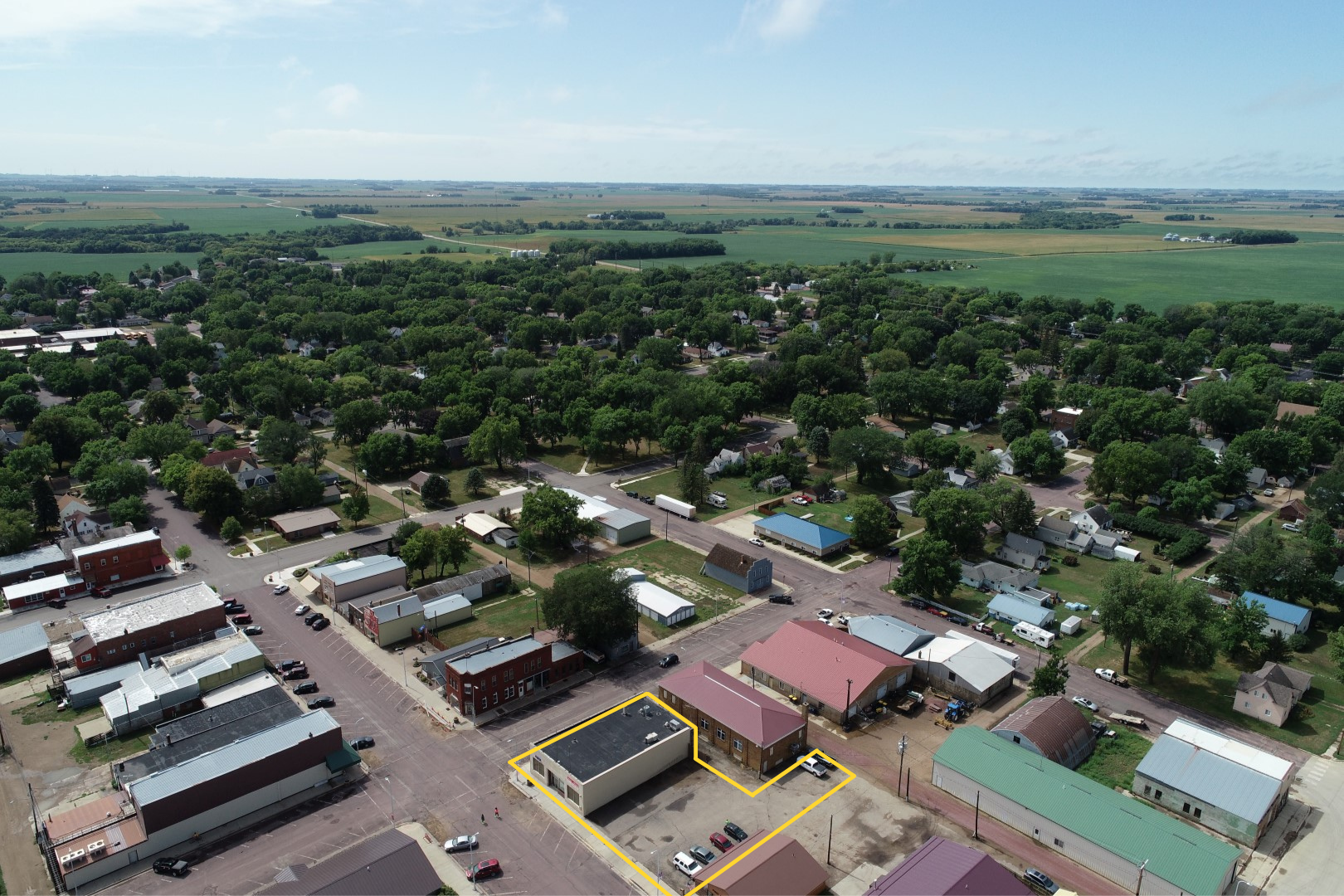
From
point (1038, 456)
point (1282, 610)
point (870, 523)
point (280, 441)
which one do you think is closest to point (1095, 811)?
point (1282, 610)

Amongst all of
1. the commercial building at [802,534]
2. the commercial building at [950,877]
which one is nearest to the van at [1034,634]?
the commercial building at [802,534]

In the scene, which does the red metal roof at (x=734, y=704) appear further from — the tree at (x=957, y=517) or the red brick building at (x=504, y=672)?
→ the tree at (x=957, y=517)

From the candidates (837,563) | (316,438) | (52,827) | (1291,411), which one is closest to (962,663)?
(837,563)

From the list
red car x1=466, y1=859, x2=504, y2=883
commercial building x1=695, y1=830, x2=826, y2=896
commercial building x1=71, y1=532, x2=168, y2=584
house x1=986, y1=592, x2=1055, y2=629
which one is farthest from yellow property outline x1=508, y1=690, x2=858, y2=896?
commercial building x1=71, y1=532, x2=168, y2=584

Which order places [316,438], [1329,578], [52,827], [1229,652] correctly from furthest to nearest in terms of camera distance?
[316,438], [1329,578], [1229,652], [52,827]

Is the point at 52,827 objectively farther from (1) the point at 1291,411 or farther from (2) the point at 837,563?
(1) the point at 1291,411
